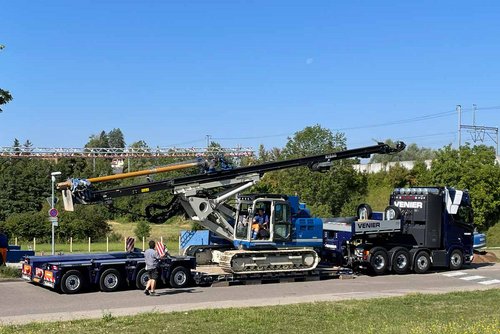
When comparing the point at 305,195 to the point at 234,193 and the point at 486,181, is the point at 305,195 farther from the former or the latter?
the point at 234,193

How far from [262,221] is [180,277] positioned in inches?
135

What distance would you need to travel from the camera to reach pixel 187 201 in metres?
20.8

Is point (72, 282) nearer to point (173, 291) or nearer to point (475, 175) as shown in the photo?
point (173, 291)

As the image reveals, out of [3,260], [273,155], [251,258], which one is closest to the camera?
[251,258]

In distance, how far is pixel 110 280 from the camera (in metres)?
18.4

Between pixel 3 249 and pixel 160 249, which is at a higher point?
pixel 160 249

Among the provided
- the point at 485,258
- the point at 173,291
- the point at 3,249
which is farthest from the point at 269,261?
the point at 485,258

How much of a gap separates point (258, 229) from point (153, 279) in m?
4.51

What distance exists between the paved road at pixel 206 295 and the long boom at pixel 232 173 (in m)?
2.91

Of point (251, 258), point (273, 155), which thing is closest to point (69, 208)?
point (251, 258)

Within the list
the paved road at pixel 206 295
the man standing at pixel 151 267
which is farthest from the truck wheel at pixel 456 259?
the man standing at pixel 151 267

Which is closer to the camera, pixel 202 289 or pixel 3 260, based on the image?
pixel 202 289

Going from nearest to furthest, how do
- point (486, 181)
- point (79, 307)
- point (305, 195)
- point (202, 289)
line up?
point (79, 307)
point (202, 289)
point (486, 181)
point (305, 195)

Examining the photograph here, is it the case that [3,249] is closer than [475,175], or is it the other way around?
[3,249]
